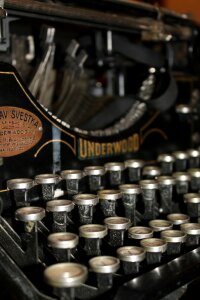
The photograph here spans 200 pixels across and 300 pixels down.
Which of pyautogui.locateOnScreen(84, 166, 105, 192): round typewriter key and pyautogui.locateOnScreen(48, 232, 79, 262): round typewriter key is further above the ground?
pyautogui.locateOnScreen(84, 166, 105, 192): round typewriter key

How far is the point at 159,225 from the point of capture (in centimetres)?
134

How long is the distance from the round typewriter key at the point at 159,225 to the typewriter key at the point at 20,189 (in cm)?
36

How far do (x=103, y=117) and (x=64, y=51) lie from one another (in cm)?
42

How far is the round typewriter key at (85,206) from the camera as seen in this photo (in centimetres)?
125

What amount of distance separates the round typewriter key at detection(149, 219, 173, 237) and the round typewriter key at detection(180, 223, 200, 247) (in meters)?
0.04

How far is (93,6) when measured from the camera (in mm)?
1841

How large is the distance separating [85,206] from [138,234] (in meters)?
0.16

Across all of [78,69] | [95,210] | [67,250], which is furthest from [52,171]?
[78,69]

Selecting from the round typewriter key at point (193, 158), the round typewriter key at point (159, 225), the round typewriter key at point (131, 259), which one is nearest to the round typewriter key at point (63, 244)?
the round typewriter key at point (131, 259)

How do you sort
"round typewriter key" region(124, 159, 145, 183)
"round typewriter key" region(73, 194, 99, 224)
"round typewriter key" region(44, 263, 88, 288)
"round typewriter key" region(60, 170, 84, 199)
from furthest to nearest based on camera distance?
"round typewriter key" region(124, 159, 145, 183)
"round typewriter key" region(60, 170, 84, 199)
"round typewriter key" region(73, 194, 99, 224)
"round typewriter key" region(44, 263, 88, 288)

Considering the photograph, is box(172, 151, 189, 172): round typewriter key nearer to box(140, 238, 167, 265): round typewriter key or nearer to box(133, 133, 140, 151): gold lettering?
box(133, 133, 140, 151): gold lettering

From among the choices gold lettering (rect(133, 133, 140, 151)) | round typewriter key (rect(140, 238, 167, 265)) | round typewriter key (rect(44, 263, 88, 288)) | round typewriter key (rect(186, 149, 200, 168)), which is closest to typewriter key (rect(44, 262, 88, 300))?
round typewriter key (rect(44, 263, 88, 288))

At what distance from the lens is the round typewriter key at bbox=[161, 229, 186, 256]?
123cm

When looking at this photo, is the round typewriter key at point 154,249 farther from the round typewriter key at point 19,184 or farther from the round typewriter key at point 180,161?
the round typewriter key at point 180,161
